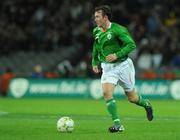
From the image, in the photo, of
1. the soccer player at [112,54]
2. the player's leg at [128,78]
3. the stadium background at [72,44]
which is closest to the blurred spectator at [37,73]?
the stadium background at [72,44]

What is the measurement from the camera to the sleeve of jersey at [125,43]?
1341 centimetres

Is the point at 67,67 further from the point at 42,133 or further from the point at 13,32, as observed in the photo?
the point at 42,133

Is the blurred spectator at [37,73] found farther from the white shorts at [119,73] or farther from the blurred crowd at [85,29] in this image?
the white shorts at [119,73]

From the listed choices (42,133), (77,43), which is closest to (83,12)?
(77,43)

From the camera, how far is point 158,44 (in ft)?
98.6

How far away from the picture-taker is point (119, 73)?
1372 cm

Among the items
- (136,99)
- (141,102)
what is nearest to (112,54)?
(136,99)

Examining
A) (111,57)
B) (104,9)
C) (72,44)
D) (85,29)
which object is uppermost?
(85,29)

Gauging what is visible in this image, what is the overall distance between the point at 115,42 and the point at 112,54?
1.03ft

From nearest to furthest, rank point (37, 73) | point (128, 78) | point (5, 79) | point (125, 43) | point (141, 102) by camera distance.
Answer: point (125, 43) → point (128, 78) → point (141, 102) → point (37, 73) → point (5, 79)

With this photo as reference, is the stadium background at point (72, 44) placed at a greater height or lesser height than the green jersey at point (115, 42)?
greater

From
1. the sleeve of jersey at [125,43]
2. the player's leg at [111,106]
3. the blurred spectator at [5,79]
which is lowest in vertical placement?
the player's leg at [111,106]

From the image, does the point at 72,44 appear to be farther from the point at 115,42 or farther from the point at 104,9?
the point at 104,9

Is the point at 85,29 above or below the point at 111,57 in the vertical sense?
above
